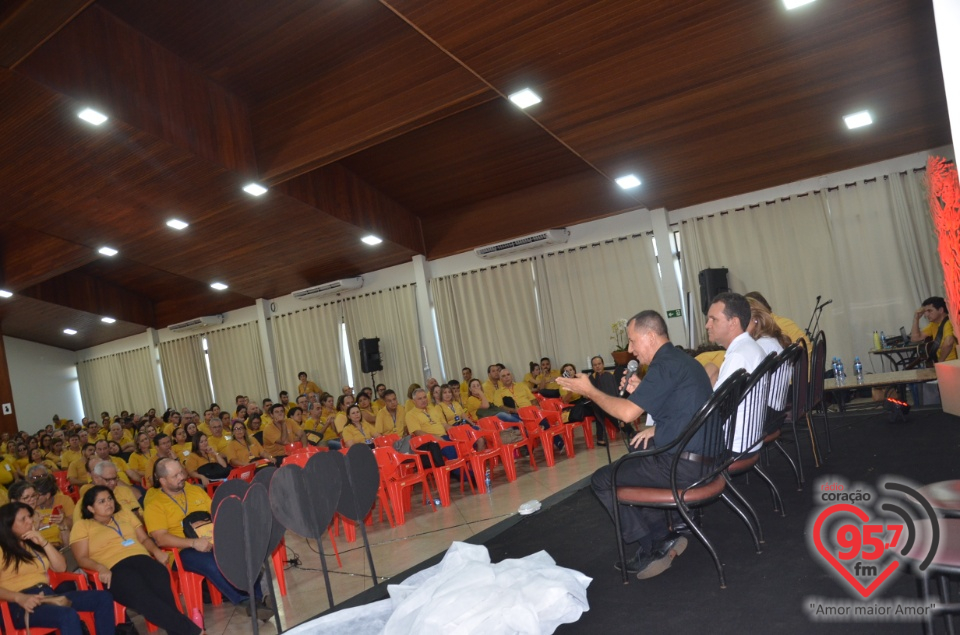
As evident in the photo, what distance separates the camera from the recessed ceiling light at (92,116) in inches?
253

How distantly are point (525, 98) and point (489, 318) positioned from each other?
606 centimetres

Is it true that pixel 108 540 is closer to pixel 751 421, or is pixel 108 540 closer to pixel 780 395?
pixel 751 421

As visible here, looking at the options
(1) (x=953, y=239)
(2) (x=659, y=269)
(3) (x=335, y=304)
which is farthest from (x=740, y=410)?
(3) (x=335, y=304)

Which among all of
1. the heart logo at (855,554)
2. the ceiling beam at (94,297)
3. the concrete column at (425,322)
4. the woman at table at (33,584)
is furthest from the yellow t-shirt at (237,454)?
the ceiling beam at (94,297)

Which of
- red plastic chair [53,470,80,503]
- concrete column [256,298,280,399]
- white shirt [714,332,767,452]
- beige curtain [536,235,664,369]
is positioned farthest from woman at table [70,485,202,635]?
concrete column [256,298,280,399]

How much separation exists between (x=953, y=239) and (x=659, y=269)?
18.2 feet

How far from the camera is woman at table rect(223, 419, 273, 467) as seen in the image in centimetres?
766

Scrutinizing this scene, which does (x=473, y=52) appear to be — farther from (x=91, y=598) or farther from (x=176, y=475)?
(x=91, y=598)

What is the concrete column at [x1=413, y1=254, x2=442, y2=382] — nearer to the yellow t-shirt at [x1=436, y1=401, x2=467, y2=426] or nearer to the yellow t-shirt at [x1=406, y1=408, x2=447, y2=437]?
the yellow t-shirt at [x1=436, y1=401, x2=467, y2=426]

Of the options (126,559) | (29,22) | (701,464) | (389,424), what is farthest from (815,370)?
(29,22)

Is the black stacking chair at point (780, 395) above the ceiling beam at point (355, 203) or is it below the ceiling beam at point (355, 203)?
below

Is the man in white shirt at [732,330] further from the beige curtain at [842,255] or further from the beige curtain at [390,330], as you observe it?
the beige curtain at [390,330]

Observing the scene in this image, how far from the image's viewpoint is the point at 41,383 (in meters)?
17.8

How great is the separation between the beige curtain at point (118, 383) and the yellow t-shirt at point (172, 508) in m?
13.4
